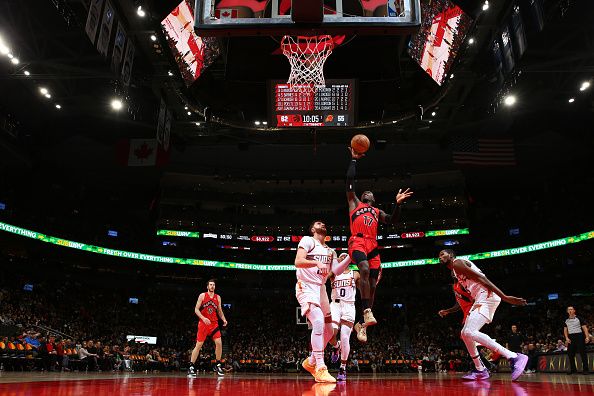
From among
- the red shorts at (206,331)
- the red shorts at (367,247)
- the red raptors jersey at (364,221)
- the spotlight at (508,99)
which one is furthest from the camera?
the spotlight at (508,99)

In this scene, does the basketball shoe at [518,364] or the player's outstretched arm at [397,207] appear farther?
the player's outstretched arm at [397,207]

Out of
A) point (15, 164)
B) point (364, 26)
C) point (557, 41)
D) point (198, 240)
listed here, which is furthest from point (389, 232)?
point (364, 26)

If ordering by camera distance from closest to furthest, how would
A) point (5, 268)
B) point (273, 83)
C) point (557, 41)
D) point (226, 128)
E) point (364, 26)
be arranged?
point (364, 26)
point (273, 83)
point (557, 41)
point (226, 128)
point (5, 268)

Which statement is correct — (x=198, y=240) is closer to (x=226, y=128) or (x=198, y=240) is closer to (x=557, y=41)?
(x=226, y=128)

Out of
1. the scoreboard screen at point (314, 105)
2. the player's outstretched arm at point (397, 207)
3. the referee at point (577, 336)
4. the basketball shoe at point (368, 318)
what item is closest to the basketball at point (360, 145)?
the player's outstretched arm at point (397, 207)

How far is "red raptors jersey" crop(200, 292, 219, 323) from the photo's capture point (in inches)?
436

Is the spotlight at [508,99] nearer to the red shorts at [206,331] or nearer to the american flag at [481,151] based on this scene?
the american flag at [481,151]

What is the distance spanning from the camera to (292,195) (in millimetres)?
37312

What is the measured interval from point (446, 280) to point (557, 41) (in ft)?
75.6

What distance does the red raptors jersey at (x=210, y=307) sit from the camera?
11070 millimetres

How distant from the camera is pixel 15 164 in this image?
29562mm

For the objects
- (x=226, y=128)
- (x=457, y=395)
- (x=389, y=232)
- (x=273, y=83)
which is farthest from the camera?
(x=389, y=232)

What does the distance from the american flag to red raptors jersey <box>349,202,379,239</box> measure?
1645 cm

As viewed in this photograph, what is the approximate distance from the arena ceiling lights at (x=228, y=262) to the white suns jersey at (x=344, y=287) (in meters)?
25.4
